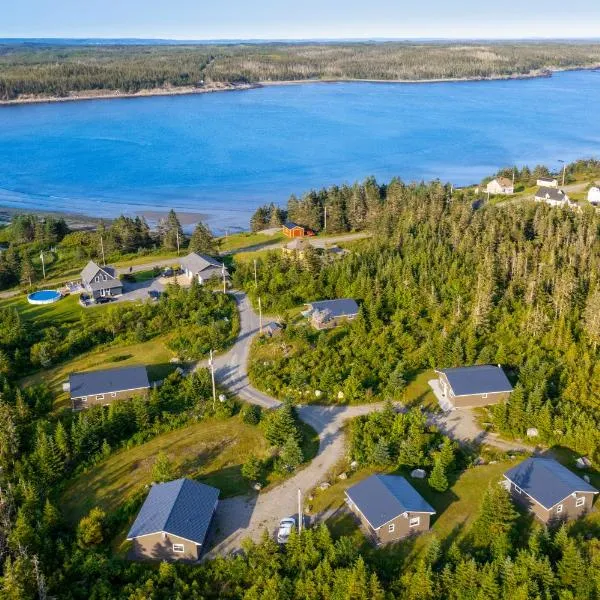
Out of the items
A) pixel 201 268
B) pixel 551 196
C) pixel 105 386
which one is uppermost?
pixel 551 196

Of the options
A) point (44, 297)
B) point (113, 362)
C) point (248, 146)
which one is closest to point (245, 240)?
point (44, 297)

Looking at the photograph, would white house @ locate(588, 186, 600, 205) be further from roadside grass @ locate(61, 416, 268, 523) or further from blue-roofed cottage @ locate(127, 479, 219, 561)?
blue-roofed cottage @ locate(127, 479, 219, 561)

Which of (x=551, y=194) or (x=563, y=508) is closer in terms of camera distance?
(x=563, y=508)

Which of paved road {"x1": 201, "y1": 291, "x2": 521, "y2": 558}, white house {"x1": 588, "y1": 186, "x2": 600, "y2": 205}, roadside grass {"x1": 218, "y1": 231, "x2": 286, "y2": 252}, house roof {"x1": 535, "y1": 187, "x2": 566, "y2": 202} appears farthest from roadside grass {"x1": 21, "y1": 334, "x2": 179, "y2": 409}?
white house {"x1": 588, "y1": 186, "x2": 600, "y2": 205}

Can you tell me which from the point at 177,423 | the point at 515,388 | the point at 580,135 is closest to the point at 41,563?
the point at 177,423

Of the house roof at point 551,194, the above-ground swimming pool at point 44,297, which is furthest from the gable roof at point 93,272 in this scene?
the house roof at point 551,194

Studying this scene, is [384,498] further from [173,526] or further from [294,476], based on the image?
[173,526]
